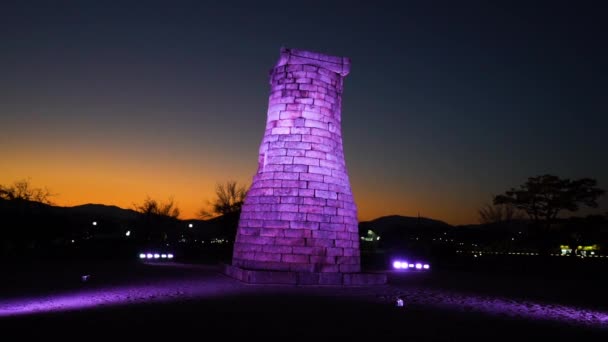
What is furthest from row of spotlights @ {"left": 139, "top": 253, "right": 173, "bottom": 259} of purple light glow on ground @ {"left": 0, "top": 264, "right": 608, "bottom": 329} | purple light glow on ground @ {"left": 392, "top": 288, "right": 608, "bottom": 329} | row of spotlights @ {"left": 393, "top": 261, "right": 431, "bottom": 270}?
purple light glow on ground @ {"left": 392, "top": 288, "right": 608, "bottom": 329}

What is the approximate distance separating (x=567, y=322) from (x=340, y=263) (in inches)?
239

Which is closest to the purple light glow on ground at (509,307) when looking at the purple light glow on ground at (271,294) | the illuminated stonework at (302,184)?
the purple light glow on ground at (271,294)

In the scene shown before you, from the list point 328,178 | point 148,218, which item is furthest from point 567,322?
point 148,218

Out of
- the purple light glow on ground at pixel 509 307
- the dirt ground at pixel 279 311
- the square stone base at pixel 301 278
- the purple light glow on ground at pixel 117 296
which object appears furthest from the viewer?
the square stone base at pixel 301 278

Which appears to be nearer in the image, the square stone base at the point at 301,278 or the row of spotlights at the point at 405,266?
the square stone base at the point at 301,278

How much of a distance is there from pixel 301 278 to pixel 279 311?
3.83m

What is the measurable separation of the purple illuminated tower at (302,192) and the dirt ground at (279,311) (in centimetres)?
103

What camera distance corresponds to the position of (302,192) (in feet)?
42.9

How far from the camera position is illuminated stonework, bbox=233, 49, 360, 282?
1291 centimetres

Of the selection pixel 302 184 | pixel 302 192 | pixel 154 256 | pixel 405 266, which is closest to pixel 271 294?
pixel 302 192

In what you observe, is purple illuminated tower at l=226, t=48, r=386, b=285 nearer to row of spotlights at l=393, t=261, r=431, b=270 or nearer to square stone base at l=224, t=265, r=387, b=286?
square stone base at l=224, t=265, r=387, b=286

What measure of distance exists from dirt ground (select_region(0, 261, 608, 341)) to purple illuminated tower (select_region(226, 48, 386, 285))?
1.03 metres

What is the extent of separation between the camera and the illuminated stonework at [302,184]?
1291 centimetres

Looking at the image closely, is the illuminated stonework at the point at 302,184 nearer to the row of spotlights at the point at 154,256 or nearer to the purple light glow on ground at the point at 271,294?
the purple light glow on ground at the point at 271,294
